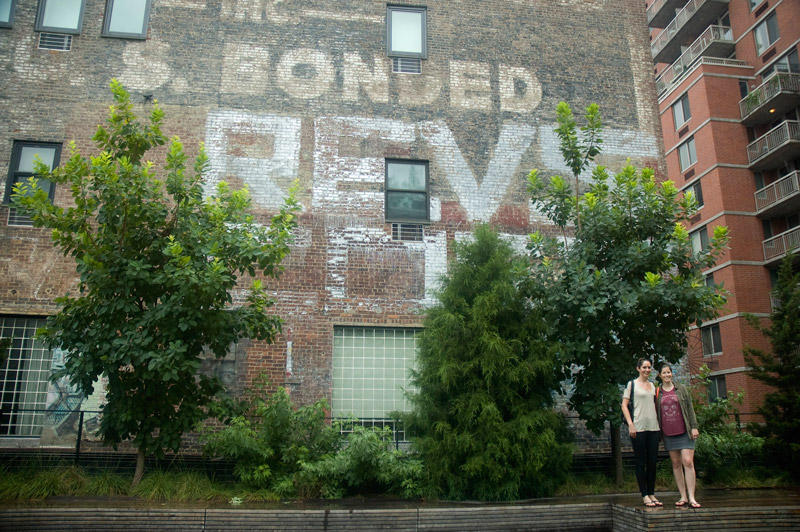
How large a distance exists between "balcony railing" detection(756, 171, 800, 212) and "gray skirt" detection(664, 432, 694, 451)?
25288 mm

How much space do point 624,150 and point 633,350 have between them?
674 centimetres

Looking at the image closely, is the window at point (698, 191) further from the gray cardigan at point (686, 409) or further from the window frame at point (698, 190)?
the gray cardigan at point (686, 409)

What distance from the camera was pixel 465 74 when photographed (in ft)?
53.5

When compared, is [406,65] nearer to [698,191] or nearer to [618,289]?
[618,289]

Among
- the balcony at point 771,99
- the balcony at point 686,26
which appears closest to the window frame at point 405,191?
the balcony at point 771,99

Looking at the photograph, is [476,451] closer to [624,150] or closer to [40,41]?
[624,150]

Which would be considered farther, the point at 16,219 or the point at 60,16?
the point at 60,16

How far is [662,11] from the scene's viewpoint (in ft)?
128

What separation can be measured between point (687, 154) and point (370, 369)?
88.1ft

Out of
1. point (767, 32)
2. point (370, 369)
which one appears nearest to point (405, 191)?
point (370, 369)

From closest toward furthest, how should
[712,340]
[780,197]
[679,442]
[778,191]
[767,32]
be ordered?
[679,442]
[780,197]
[778,191]
[712,340]
[767,32]

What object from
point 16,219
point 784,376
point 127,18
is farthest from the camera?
point 127,18

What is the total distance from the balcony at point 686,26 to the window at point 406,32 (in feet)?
79.4

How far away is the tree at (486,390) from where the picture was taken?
9961 mm
